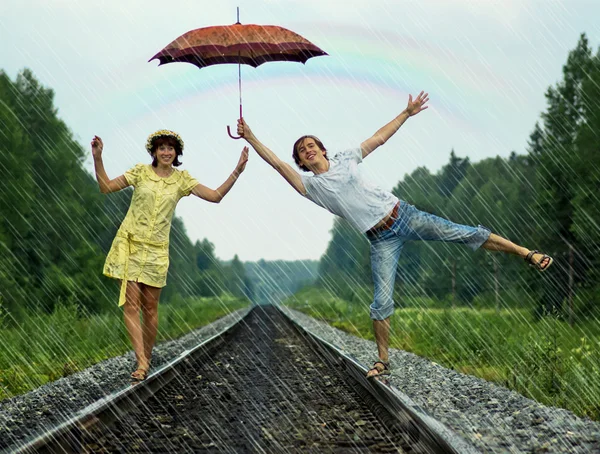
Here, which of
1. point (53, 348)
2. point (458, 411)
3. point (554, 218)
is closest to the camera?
point (458, 411)

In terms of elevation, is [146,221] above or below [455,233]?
above

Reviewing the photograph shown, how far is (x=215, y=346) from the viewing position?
10094 millimetres

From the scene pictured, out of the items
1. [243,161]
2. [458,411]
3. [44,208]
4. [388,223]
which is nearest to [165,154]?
[243,161]

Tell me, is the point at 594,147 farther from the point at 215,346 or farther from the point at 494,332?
the point at 215,346

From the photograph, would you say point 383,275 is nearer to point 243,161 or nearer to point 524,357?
point 243,161

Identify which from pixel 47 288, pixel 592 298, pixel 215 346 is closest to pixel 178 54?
pixel 215 346

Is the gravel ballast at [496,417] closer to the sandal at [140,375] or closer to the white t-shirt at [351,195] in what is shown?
the white t-shirt at [351,195]

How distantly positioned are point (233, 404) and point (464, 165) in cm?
8230

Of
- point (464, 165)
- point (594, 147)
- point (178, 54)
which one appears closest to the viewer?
point (178, 54)

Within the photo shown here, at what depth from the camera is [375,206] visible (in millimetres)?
5137

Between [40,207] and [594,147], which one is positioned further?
[40,207]

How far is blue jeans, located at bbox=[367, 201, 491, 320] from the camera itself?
5.07m

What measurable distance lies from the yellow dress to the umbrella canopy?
109cm

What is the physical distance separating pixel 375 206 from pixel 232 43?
→ 1.80 m
